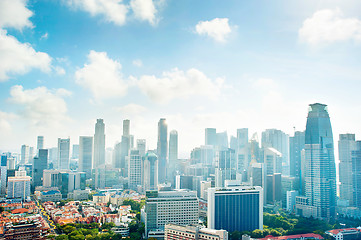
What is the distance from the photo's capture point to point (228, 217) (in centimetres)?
1717

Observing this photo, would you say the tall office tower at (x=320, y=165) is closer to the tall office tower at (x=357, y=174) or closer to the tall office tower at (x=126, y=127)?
the tall office tower at (x=357, y=174)

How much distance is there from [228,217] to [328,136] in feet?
37.3

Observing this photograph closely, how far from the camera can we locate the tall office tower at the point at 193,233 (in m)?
12.0

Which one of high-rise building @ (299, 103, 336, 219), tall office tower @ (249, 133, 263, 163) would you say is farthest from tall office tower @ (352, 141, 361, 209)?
tall office tower @ (249, 133, 263, 163)

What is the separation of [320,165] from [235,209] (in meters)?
9.24

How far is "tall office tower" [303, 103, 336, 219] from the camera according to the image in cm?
2231

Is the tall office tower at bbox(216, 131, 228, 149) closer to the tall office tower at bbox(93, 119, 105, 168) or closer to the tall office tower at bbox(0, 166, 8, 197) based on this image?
the tall office tower at bbox(93, 119, 105, 168)

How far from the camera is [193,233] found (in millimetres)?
12328

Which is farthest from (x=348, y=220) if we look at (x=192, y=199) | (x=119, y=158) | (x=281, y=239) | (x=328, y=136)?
(x=119, y=158)

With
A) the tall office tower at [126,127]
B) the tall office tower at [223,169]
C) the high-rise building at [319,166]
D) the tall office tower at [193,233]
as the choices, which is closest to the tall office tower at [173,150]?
the tall office tower at [126,127]

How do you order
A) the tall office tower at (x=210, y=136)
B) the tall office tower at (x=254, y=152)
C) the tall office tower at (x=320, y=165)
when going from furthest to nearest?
the tall office tower at (x=210, y=136) → the tall office tower at (x=254, y=152) → the tall office tower at (x=320, y=165)

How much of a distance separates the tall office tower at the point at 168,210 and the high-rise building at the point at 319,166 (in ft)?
34.5

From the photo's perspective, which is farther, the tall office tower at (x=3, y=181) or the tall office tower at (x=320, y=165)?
the tall office tower at (x=3, y=181)

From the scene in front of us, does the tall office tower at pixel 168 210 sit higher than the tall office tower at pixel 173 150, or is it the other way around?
the tall office tower at pixel 173 150
